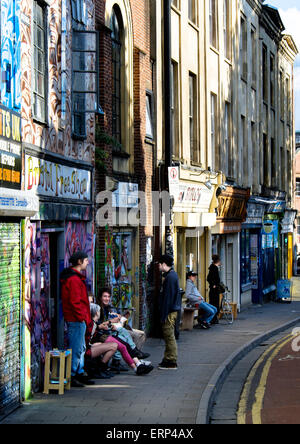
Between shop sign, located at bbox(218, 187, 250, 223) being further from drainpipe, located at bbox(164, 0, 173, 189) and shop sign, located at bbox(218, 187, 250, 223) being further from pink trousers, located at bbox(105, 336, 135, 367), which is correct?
pink trousers, located at bbox(105, 336, 135, 367)

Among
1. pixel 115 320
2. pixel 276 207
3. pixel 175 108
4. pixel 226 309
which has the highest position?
pixel 175 108

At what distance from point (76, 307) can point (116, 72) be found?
23.8 ft

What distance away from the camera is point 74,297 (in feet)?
38.6

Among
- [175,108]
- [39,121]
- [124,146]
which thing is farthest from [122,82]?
[39,121]

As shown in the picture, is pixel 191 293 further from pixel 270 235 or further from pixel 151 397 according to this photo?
pixel 270 235

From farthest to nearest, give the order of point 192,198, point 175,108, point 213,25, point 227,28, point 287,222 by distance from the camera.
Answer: point 287,222 < point 227,28 < point 213,25 < point 192,198 < point 175,108

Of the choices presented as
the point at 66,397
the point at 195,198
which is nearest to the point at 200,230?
the point at 195,198

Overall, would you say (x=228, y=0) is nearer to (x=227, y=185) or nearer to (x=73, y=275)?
(x=227, y=185)

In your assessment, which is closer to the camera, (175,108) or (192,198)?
(175,108)

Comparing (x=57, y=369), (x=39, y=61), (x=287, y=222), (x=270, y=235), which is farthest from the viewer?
(x=287, y=222)

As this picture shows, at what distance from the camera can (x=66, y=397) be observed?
36.8ft

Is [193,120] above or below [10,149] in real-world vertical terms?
above

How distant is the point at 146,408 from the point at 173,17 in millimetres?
13704
